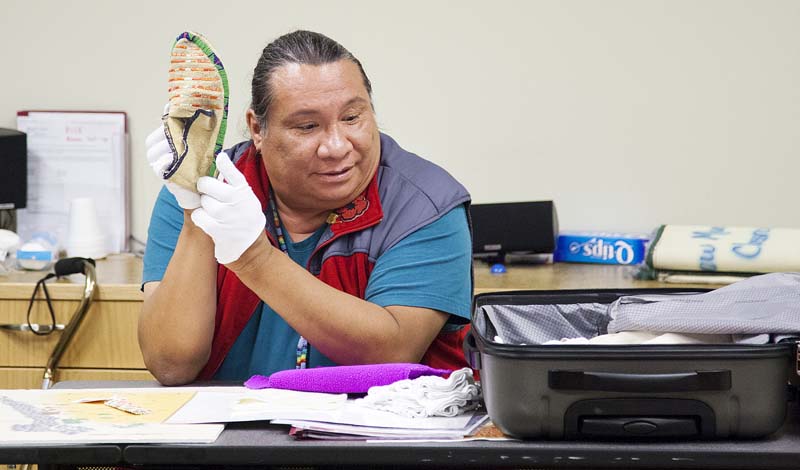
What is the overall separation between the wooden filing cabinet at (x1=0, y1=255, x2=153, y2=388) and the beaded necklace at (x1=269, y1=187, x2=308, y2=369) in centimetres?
78

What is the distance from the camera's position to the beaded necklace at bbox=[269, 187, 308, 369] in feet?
5.48

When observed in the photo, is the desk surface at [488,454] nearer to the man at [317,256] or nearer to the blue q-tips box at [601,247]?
the man at [317,256]

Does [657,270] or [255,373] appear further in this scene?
[657,270]

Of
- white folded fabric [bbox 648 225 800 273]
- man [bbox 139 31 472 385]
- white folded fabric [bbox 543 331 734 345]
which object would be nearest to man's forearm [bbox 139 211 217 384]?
man [bbox 139 31 472 385]

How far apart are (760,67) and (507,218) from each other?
0.78 meters

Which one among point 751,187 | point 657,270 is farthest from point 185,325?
point 751,187

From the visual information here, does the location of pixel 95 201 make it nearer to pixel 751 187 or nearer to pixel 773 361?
pixel 751 187

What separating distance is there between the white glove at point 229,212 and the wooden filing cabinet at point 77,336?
40.3 inches

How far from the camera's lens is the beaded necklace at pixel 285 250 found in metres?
1.67

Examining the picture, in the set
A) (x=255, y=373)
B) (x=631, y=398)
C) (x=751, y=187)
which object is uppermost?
(x=751, y=187)

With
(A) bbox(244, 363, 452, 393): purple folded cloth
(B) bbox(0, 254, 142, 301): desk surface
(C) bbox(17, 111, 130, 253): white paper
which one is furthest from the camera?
(C) bbox(17, 111, 130, 253): white paper

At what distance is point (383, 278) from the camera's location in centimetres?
166

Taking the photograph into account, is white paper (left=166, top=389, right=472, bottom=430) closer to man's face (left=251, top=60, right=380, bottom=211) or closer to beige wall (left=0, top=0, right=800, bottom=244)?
man's face (left=251, top=60, right=380, bottom=211)

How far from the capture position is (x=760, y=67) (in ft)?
9.01
